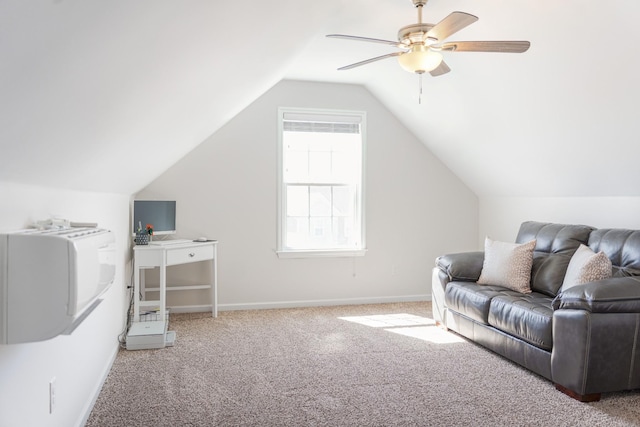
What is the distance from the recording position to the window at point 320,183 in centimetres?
531

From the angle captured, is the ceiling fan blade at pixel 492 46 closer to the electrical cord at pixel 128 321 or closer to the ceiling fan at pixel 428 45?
the ceiling fan at pixel 428 45

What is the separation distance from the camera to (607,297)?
277cm

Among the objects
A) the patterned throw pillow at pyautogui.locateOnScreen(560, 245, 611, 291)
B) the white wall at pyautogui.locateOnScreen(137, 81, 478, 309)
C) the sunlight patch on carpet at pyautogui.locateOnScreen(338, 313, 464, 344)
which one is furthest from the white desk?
the patterned throw pillow at pyautogui.locateOnScreen(560, 245, 611, 291)

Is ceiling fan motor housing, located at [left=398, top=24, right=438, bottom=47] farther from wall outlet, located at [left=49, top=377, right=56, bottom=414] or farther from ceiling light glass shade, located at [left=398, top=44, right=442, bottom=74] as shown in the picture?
wall outlet, located at [left=49, top=377, right=56, bottom=414]

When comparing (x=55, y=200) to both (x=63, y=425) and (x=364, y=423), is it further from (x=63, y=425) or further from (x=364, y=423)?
(x=364, y=423)

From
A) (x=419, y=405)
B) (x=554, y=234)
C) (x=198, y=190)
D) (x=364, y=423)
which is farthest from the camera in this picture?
(x=198, y=190)

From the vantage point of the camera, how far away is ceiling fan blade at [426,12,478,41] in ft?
7.67

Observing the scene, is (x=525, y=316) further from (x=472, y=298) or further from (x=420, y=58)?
(x=420, y=58)

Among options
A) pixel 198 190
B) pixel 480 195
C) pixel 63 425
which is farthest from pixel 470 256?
pixel 63 425

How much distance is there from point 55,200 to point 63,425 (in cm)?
99

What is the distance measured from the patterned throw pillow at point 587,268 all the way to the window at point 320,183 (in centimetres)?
247

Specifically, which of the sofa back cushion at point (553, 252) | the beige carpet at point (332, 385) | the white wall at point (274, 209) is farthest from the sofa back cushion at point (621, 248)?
the white wall at point (274, 209)

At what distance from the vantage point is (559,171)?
4.24 metres

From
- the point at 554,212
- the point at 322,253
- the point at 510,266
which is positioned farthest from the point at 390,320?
the point at 554,212
